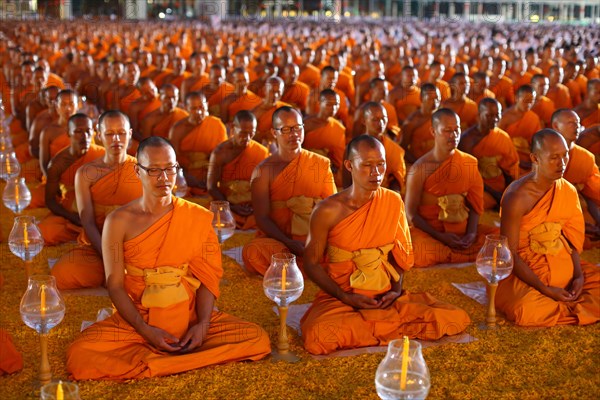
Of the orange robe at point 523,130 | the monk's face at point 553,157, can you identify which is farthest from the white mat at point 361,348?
the orange robe at point 523,130

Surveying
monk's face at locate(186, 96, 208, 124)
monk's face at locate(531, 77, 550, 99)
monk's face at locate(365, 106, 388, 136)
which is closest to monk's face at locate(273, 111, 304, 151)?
monk's face at locate(365, 106, 388, 136)

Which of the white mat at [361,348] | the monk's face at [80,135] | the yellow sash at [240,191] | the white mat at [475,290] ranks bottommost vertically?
the white mat at [361,348]

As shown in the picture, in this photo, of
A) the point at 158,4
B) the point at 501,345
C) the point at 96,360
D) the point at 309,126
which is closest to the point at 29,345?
the point at 96,360

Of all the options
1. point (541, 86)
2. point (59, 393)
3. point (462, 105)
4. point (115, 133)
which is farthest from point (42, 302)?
point (541, 86)

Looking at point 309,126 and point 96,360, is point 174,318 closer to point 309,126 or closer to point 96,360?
point 96,360

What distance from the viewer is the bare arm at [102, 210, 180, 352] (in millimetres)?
4168

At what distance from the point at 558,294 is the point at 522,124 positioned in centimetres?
397

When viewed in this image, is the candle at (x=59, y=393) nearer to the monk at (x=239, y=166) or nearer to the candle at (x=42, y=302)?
the candle at (x=42, y=302)

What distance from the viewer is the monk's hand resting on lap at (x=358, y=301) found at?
15.4 feet

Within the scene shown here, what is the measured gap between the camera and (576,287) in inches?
202

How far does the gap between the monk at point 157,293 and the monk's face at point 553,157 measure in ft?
6.92

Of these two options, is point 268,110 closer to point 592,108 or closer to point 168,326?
point 592,108

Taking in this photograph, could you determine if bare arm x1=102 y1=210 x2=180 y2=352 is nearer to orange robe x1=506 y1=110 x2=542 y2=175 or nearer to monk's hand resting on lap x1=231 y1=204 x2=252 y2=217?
monk's hand resting on lap x1=231 y1=204 x2=252 y2=217

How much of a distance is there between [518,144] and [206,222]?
518 cm
